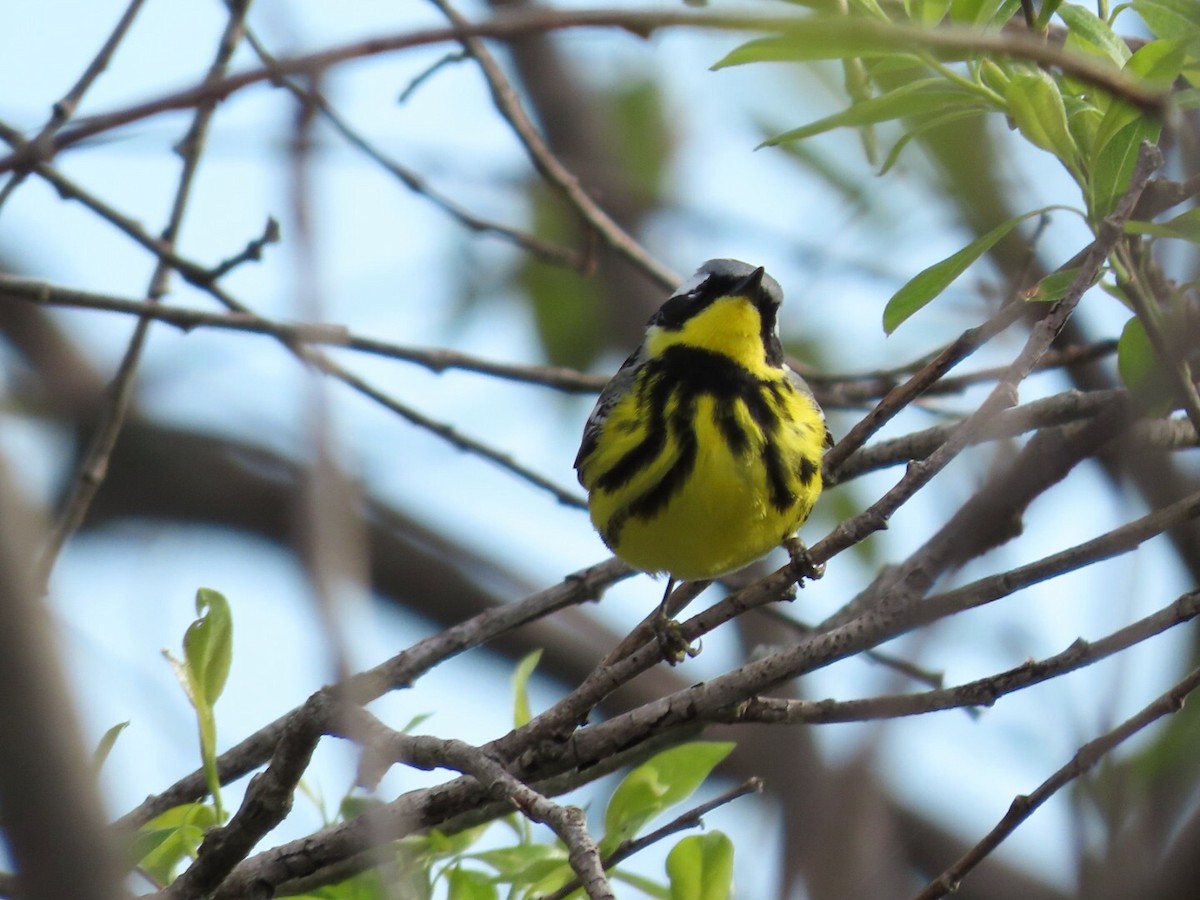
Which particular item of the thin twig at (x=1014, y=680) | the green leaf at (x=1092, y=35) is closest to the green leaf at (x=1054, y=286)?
the green leaf at (x=1092, y=35)

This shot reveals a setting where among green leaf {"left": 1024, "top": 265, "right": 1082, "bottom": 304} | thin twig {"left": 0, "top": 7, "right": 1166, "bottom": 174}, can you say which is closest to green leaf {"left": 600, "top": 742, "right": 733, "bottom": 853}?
green leaf {"left": 1024, "top": 265, "right": 1082, "bottom": 304}

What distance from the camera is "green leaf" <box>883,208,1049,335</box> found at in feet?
8.57

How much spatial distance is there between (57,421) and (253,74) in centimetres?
656

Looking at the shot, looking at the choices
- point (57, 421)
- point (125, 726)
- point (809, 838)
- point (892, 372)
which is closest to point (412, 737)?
point (125, 726)

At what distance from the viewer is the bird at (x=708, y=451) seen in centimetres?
359

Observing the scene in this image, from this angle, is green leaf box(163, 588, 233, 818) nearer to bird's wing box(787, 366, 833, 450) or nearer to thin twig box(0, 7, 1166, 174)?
thin twig box(0, 7, 1166, 174)

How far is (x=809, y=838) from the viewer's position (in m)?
1.63

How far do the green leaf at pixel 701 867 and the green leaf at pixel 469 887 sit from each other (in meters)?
0.30

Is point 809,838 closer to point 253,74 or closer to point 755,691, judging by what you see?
point 755,691

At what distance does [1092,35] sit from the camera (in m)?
2.59

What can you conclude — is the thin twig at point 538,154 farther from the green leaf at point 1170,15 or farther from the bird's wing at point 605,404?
the green leaf at point 1170,15

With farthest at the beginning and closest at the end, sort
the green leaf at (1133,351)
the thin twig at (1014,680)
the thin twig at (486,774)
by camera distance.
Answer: the green leaf at (1133,351) < the thin twig at (1014,680) < the thin twig at (486,774)

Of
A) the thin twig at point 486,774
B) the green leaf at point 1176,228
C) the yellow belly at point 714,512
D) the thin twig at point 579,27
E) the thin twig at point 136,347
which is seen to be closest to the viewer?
the thin twig at point 579,27

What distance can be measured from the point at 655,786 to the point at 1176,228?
4.26ft
